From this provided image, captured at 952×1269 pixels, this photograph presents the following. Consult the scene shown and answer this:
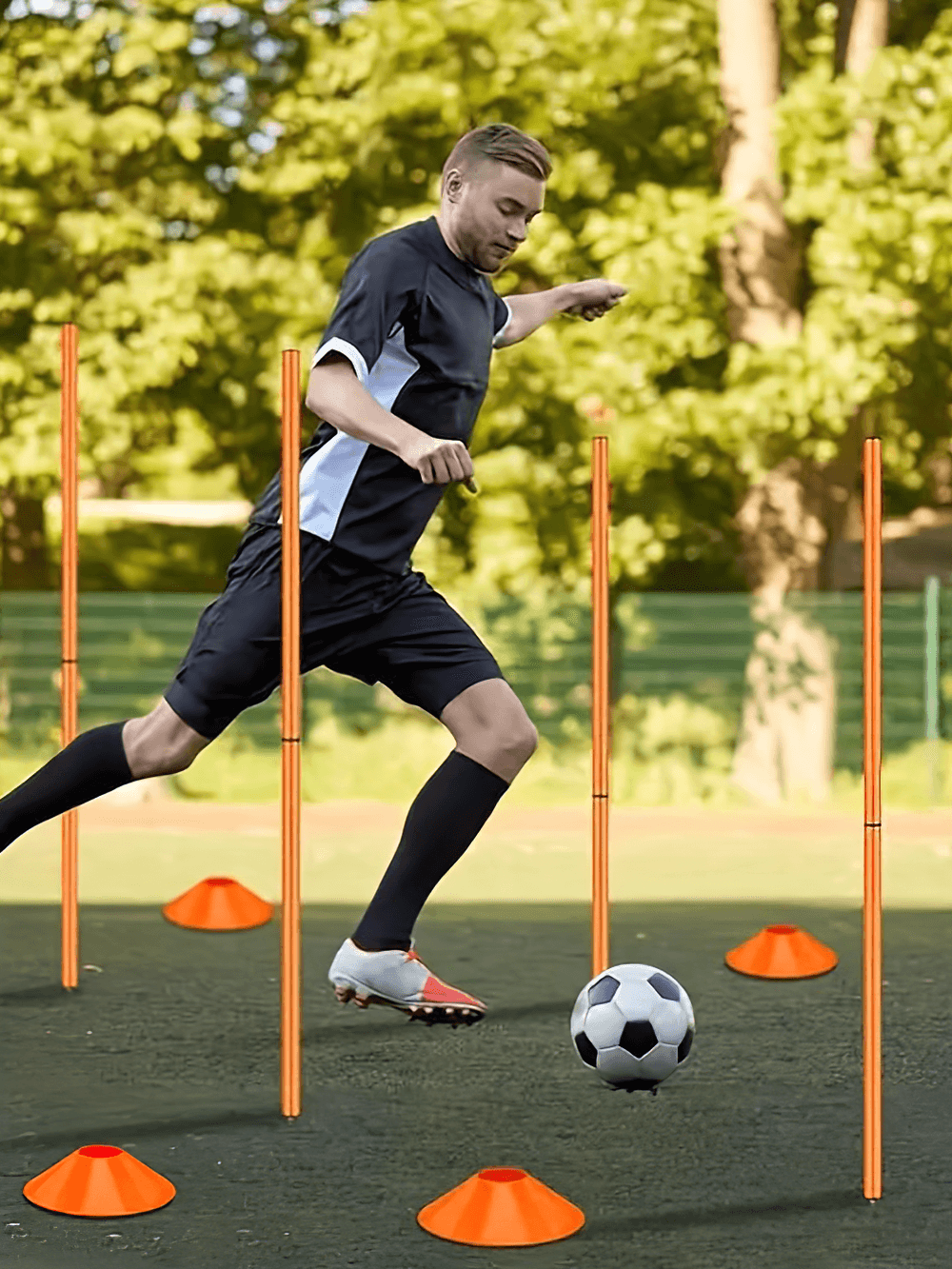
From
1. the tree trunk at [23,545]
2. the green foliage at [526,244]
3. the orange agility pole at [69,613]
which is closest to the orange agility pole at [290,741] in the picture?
the orange agility pole at [69,613]

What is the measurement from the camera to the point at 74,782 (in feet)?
16.8

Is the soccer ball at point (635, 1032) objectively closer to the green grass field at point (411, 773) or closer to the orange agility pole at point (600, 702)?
the orange agility pole at point (600, 702)

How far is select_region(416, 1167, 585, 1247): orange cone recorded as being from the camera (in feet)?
12.8

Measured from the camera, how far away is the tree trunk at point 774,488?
38.7 feet

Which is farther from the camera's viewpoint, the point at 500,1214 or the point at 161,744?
the point at 161,744

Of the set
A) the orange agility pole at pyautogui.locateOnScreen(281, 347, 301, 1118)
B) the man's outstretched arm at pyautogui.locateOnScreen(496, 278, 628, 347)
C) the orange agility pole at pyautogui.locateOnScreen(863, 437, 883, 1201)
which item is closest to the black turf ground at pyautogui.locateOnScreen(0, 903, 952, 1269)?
the orange agility pole at pyautogui.locateOnScreen(863, 437, 883, 1201)

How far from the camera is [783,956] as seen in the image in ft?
20.3

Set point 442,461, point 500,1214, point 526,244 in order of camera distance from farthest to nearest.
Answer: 1. point 526,244
2. point 442,461
3. point 500,1214

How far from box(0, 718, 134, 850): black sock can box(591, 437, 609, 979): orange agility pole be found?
1136 millimetres

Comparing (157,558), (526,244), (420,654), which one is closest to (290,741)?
(420,654)

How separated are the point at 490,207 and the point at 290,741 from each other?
1351mm

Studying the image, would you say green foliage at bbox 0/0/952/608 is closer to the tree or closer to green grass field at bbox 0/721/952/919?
the tree

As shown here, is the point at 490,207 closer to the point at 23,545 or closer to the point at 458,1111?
the point at 458,1111

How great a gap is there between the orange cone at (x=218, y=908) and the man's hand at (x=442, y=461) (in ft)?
9.11
